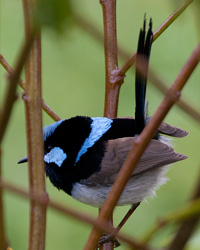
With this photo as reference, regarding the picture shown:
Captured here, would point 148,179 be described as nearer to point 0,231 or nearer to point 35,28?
point 0,231

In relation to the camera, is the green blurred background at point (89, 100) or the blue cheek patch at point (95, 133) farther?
the green blurred background at point (89, 100)

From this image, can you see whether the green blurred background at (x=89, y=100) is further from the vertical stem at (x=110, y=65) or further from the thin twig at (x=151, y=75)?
the thin twig at (x=151, y=75)

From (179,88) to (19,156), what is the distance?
16.1 feet

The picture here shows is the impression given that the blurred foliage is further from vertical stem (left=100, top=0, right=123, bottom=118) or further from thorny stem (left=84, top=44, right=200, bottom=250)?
vertical stem (left=100, top=0, right=123, bottom=118)

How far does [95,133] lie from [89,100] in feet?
10.8

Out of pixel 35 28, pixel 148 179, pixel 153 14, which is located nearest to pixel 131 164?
pixel 35 28

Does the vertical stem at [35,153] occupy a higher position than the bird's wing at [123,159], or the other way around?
the vertical stem at [35,153]

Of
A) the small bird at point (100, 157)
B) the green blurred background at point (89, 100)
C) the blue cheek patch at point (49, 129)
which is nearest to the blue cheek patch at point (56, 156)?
the small bird at point (100, 157)

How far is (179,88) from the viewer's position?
90 cm

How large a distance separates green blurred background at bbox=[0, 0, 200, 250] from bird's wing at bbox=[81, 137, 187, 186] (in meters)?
1.92

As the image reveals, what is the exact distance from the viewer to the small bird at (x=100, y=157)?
107 inches

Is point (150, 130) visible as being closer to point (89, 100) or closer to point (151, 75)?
point (151, 75)

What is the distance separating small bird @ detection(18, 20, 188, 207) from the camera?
2.72 m

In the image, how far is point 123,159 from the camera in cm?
274
